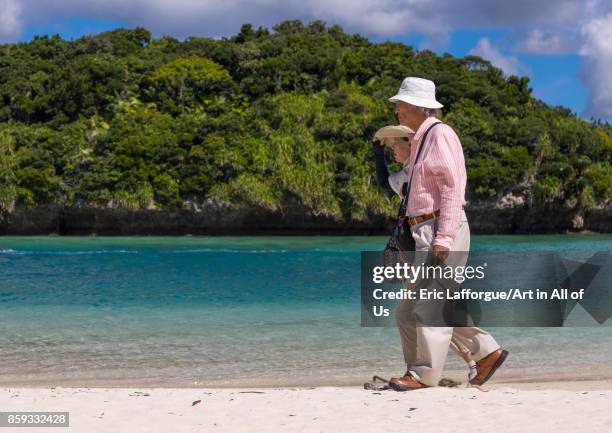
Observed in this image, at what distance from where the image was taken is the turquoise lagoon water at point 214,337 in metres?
7.19

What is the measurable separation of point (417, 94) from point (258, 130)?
4411 cm

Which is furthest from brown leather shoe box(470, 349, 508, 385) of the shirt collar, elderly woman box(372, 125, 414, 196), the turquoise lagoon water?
the turquoise lagoon water

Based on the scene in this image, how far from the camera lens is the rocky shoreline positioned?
146ft

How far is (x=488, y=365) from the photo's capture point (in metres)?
5.02

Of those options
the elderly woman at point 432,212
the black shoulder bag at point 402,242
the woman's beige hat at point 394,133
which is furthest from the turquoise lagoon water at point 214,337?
the woman's beige hat at point 394,133

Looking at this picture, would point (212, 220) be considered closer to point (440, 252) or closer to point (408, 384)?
point (408, 384)

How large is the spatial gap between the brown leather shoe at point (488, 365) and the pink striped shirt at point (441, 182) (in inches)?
41.2

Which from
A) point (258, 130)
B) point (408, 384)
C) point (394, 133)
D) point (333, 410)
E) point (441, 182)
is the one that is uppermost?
point (258, 130)

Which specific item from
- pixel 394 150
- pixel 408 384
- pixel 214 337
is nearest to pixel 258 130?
pixel 214 337

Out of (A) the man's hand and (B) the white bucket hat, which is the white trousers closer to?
(A) the man's hand

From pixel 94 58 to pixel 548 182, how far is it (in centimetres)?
3315

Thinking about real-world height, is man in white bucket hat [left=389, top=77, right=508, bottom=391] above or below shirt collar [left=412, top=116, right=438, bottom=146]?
below

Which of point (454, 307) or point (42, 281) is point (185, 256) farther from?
point (454, 307)

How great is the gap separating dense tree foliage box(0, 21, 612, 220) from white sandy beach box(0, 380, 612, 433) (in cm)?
3833
